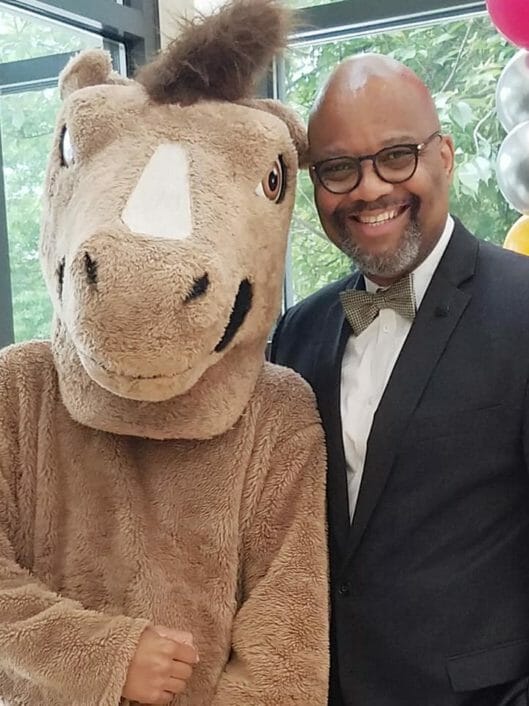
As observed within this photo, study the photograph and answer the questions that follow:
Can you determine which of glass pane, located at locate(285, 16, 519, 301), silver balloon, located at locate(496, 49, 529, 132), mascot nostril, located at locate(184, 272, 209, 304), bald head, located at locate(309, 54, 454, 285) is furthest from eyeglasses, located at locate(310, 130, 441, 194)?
glass pane, located at locate(285, 16, 519, 301)

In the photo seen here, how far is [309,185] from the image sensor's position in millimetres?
1587

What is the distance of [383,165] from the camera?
149 cm

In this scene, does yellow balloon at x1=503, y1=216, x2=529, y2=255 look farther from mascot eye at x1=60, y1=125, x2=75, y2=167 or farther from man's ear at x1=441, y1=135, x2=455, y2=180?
mascot eye at x1=60, y1=125, x2=75, y2=167

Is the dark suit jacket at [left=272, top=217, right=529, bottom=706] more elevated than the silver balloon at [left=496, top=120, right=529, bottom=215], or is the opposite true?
the silver balloon at [left=496, top=120, right=529, bottom=215]

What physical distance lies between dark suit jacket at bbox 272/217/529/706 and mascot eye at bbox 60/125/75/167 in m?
0.56

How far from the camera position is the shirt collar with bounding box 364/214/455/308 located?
5.00 feet

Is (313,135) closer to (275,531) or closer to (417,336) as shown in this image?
(417,336)

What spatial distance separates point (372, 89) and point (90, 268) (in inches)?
24.2

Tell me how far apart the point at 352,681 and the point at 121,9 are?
88.1 inches

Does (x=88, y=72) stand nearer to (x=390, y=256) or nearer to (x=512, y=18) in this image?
(x=390, y=256)

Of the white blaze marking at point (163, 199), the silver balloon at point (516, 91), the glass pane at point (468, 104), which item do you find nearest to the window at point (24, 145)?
the glass pane at point (468, 104)

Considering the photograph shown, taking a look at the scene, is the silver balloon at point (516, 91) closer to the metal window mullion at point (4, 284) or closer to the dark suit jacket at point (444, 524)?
the dark suit jacket at point (444, 524)

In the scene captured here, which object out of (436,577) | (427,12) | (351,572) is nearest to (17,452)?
(351,572)

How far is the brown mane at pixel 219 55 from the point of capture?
1295 mm
